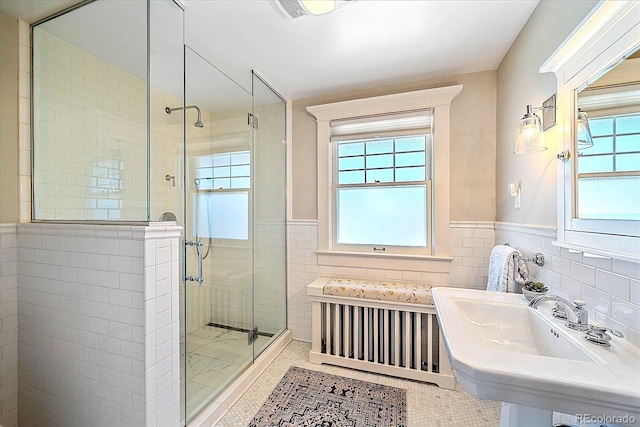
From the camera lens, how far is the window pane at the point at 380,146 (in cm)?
236

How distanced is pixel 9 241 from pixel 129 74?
116cm

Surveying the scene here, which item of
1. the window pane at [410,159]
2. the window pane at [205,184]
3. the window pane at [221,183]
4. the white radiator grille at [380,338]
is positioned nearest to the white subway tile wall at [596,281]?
the white radiator grille at [380,338]

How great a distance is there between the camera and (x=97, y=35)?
Result: 1.48m

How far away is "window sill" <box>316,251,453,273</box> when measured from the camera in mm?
2203

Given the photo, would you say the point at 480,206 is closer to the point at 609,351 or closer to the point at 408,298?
the point at 408,298

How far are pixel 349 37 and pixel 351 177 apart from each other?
1.14 meters

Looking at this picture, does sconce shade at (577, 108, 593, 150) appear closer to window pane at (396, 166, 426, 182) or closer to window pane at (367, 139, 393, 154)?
window pane at (396, 166, 426, 182)

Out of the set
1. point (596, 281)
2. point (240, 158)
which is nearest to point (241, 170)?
point (240, 158)

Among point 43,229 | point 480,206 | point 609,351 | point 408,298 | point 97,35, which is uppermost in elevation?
point 97,35

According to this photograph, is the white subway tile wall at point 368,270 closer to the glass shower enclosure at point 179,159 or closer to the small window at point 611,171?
the glass shower enclosure at point 179,159

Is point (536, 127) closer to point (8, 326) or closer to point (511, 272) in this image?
point (511, 272)

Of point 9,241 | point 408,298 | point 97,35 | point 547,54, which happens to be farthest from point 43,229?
point 547,54

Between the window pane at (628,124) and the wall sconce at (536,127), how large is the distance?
45 centimetres

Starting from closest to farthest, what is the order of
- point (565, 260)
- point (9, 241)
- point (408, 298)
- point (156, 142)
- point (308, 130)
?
point (565, 260), point (9, 241), point (156, 142), point (408, 298), point (308, 130)
